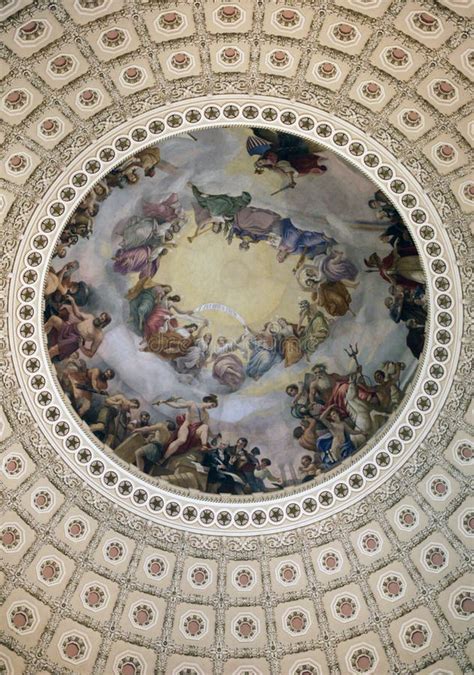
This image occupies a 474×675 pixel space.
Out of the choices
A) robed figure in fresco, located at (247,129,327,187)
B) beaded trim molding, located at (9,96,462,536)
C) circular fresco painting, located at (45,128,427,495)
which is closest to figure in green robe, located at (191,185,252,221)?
circular fresco painting, located at (45,128,427,495)

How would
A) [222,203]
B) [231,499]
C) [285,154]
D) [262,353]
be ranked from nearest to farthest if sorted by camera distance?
[285,154] < [231,499] < [222,203] < [262,353]

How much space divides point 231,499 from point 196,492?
2.80 ft

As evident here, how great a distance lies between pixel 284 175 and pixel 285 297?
343 cm

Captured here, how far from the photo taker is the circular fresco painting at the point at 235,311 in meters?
23.9

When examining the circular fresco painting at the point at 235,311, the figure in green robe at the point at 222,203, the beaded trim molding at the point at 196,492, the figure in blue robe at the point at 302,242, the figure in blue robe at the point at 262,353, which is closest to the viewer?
the beaded trim molding at the point at 196,492

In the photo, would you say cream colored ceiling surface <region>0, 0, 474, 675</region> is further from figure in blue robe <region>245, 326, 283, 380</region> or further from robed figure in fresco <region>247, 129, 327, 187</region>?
figure in blue robe <region>245, 326, 283, 380</region>

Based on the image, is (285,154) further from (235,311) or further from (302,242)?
(235,311)

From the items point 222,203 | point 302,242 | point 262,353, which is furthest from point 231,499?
point 222,203

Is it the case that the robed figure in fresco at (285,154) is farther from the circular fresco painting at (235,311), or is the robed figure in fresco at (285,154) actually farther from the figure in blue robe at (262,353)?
the figure in blue robe at (262,353)

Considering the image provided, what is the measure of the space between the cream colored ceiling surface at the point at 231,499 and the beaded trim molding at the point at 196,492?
49 mm

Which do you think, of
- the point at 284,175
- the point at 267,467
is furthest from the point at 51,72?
the point at 267,467

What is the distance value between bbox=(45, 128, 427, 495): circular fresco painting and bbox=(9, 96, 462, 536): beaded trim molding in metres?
0.68

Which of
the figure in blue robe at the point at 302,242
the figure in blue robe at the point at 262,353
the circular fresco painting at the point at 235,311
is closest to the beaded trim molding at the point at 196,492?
the circular fresco painting at the point at 235,311

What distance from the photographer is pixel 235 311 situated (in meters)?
26.6
